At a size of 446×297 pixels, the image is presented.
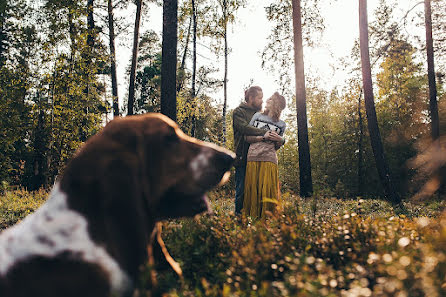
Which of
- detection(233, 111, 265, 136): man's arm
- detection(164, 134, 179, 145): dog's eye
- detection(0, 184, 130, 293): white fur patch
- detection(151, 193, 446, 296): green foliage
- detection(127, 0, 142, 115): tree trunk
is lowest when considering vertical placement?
detection(151, 193, 446, 296): green foliage

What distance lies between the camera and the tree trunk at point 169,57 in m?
7.37

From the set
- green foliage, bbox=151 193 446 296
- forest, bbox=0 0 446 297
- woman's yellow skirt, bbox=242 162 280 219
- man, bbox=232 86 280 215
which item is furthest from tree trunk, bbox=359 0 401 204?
green foliage, bbox=151 193 446 296

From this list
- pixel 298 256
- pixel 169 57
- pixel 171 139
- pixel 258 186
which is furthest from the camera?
pixel 169 57

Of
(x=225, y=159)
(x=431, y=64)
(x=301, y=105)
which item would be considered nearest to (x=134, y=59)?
(x=301, y=105)

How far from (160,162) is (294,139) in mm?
26930

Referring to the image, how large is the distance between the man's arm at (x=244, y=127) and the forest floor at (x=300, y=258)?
7.29 feet

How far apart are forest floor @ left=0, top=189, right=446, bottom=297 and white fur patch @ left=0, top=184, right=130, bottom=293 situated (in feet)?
0.57

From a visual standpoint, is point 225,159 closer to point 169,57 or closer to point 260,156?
point 260,156

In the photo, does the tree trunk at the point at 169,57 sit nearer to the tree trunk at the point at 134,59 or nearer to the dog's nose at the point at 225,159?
the dog's nose at the point at 225,159

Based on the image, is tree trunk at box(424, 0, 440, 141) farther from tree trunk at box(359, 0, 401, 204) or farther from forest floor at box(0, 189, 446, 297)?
forest floor at box(0, 189, 446, 297)

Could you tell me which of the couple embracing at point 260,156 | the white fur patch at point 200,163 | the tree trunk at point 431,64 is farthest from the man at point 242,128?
the tree trunk at point 431,64

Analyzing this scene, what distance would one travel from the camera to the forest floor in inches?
64.8

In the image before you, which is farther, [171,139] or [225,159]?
[225,159]

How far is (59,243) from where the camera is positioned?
156 cm
